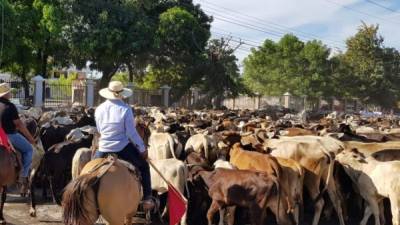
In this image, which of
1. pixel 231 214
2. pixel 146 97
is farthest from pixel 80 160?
pixel 146 97

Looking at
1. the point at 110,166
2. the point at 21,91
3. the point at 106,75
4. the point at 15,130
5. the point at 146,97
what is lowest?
the point at 110,166

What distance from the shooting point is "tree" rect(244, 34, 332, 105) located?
44.2 meters

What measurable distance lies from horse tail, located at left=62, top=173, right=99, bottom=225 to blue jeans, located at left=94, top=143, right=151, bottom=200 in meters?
1.04

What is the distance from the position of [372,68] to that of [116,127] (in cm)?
4392

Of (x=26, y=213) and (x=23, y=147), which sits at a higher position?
(x=23, y=147)

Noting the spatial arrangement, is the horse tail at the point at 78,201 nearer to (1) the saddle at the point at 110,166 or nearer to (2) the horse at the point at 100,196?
(2) the horse at the point at 100,196

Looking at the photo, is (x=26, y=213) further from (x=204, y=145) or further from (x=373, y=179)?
(x=373, y=179)

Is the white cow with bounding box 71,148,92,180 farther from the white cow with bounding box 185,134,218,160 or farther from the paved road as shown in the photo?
the white cow with bounding box 185,134,218,160

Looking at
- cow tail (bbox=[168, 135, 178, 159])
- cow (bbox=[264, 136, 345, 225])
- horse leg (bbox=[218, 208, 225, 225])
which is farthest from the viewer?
cow tail (bbox=[168, 135, 178, 159])

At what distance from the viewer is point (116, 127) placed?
660 cm

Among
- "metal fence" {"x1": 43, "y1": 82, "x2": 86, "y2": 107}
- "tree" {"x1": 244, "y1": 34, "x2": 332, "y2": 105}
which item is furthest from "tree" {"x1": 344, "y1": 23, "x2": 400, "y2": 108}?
"metal fence" {"x1": 43, "y1": 82, "x2": 86, "y2": 107}

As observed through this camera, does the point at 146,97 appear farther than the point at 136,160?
Yes

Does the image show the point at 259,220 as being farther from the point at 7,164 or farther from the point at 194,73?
the point at 194,73

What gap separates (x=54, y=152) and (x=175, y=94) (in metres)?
27.2
